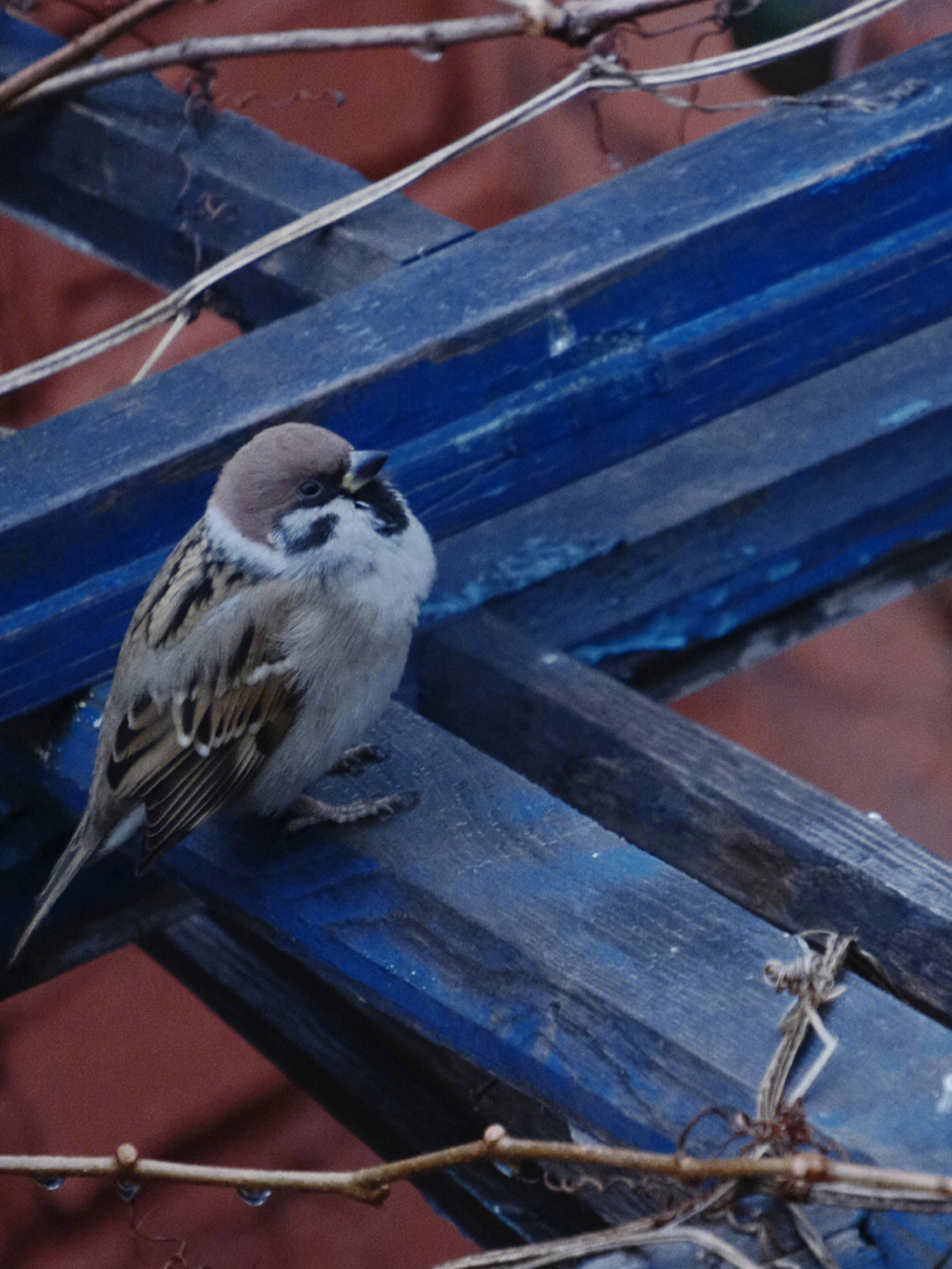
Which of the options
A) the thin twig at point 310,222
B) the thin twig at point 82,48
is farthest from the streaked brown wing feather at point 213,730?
the thin twig at point 82,48

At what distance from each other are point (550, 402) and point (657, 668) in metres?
0.40

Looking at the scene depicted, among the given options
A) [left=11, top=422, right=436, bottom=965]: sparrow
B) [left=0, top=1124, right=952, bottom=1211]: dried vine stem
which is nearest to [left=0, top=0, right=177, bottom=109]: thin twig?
[left=11, top=422, right=436, bottom=965]: sparrow

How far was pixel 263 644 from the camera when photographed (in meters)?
1.63

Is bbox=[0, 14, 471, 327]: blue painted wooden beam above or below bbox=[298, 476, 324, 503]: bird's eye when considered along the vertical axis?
above

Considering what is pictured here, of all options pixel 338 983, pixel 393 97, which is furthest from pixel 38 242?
pixel 338 983

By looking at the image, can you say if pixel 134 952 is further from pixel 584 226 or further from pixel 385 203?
pixel 584 226

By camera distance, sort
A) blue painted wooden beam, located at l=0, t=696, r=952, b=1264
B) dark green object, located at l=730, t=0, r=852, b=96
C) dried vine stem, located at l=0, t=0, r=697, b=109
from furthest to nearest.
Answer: dark green object, located at l=730, t=0, r=852, b=96
dried vine stem, located at l=0, t=0, r=697, b=109
blue painted wooden beam, located at l=0, t=696, r=952, b=1264

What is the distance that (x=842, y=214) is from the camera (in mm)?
1780

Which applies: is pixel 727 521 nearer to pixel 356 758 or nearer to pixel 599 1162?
pixel 356 758

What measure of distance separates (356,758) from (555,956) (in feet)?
1.73

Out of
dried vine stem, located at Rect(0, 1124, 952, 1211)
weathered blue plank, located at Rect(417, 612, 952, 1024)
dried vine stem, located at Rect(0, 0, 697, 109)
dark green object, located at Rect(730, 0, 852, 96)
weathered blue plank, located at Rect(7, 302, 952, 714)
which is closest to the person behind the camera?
dried vine stem, located at Rect(0, 1124, 952, 1211)

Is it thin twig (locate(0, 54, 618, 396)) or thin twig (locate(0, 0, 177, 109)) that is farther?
thin twig (locate(0, 0, 177, 109))

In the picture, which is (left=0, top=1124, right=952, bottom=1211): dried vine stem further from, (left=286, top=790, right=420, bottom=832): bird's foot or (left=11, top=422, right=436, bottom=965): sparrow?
(left=11, top=422, right=436, bottom=965): sparrow

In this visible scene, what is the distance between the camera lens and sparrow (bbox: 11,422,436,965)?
5.26 feet
